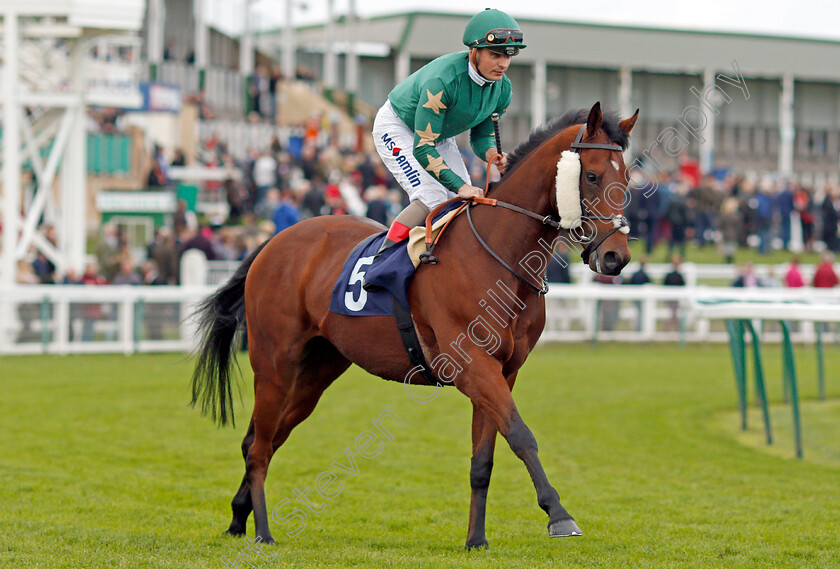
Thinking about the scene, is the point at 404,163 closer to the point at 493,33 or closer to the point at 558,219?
the point at 493,33

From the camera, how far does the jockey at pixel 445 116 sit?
4.51m

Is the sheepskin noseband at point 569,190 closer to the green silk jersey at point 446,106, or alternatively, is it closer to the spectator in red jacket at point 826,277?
the green silk jersey at point 446,106

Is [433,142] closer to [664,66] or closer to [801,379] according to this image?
[801,379]

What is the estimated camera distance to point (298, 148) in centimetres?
2277

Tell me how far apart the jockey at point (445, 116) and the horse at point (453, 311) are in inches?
10.1

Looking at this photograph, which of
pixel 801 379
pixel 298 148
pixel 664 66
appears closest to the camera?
pixel 801 379

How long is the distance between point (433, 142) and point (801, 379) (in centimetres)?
903

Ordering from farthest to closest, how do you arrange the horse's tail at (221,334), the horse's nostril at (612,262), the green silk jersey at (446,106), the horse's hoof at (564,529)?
the horse's tail at (221,334) → the green silk jersey at (446,106) → the horse's nostril at (612,262) → the horse's hoof at (564,529)

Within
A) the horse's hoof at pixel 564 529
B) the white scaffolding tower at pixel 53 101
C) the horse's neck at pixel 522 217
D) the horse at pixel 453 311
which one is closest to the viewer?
the horse's hoof at pixel 564 529

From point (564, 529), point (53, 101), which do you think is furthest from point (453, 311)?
point (53, 101)

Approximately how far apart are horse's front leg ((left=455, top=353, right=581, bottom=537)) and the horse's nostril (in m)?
0.62

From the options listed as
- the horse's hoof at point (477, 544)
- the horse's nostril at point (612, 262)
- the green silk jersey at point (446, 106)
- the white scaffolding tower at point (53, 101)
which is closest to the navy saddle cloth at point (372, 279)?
the green silk jersey at point (446, 106)

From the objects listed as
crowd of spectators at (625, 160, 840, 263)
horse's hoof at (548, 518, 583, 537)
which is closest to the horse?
horse's hoof at (548, 518, 583, 537)

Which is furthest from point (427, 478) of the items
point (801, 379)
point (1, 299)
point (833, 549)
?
point (1, 299)
